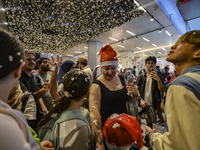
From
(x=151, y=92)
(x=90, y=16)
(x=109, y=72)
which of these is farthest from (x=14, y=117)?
(x=90, y=16)

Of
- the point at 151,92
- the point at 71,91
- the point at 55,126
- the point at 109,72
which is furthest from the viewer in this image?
the point at 151,92

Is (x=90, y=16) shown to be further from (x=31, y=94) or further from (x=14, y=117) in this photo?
(x=14, y=117)

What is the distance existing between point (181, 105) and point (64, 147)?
34.2 inches

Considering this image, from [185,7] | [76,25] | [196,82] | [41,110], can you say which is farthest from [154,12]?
[41,110]

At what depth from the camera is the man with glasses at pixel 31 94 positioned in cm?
140

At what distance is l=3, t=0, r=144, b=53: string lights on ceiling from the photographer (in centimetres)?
428

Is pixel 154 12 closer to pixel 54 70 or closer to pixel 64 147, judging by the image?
pixel 54 70

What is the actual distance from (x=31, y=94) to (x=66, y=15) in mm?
4709

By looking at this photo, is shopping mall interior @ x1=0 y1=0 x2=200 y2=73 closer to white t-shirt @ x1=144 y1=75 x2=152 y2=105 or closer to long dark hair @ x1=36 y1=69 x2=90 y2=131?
white t-shirt @ x1=144 y1=75 x2=152 y2=105

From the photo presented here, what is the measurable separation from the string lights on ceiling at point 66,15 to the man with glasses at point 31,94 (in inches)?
143

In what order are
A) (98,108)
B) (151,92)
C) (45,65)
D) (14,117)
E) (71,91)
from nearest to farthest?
(14,117) → (71,91) → (98,108) → (45,65) → (151,92)

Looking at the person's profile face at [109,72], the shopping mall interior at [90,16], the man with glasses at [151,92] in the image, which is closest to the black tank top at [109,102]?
the person's profile face at [109,72]

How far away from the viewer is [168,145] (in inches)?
29.0

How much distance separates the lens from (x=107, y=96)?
125 cm
